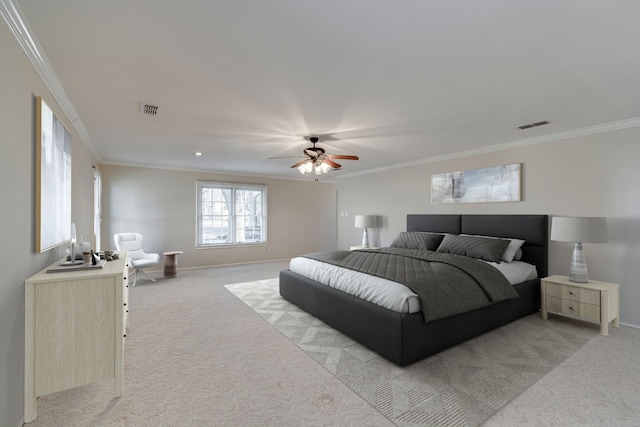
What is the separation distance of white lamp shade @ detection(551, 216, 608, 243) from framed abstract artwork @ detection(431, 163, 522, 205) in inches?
38.1

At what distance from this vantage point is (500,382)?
2.13 metres

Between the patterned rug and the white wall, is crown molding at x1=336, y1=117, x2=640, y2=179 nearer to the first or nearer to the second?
the white wall

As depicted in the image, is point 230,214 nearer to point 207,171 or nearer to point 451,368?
point 207,171

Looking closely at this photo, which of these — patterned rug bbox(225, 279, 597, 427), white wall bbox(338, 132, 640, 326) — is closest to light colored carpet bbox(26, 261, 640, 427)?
patterned rug bbox(225, 279, 597, 427)

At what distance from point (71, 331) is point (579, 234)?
463cm

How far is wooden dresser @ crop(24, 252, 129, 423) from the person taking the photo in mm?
1755

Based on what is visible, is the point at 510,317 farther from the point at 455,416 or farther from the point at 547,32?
the point at 547,32

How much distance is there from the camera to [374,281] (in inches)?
110

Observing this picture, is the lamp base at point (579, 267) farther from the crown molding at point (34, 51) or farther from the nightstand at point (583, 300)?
the crown molding at point (34, 51)

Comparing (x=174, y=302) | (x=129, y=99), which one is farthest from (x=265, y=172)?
(x=129, y=99)

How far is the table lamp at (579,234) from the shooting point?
3.05 metres

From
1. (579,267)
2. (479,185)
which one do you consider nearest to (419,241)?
(479,185)

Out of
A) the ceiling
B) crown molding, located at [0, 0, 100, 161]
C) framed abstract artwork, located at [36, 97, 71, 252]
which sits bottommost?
framed abstract artwork, located at [36, 97, 71, 252]

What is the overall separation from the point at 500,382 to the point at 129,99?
12.9ft
